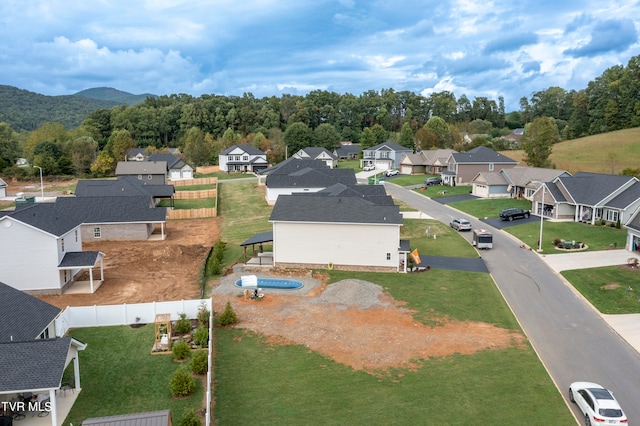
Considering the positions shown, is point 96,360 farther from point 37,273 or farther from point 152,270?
point 152,270

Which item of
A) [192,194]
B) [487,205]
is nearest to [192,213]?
[192,194]

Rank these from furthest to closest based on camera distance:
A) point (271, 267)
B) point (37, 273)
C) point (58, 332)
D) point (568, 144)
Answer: point (568, 144)
point (271, 267)
point (37, 273)
point (58, 332)

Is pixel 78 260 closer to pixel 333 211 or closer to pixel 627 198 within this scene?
pixel 333 211

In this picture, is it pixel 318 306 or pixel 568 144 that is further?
pixel 568 144

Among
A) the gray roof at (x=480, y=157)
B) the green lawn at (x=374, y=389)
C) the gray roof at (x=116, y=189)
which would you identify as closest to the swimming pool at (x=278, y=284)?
the green lawn at (x=374, y=389)

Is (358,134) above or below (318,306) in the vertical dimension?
above

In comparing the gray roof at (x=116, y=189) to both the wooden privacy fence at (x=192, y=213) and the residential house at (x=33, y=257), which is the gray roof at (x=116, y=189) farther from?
the residential house at (x=33, y=257)

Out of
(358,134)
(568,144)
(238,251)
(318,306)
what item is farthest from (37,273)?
(358,134)
